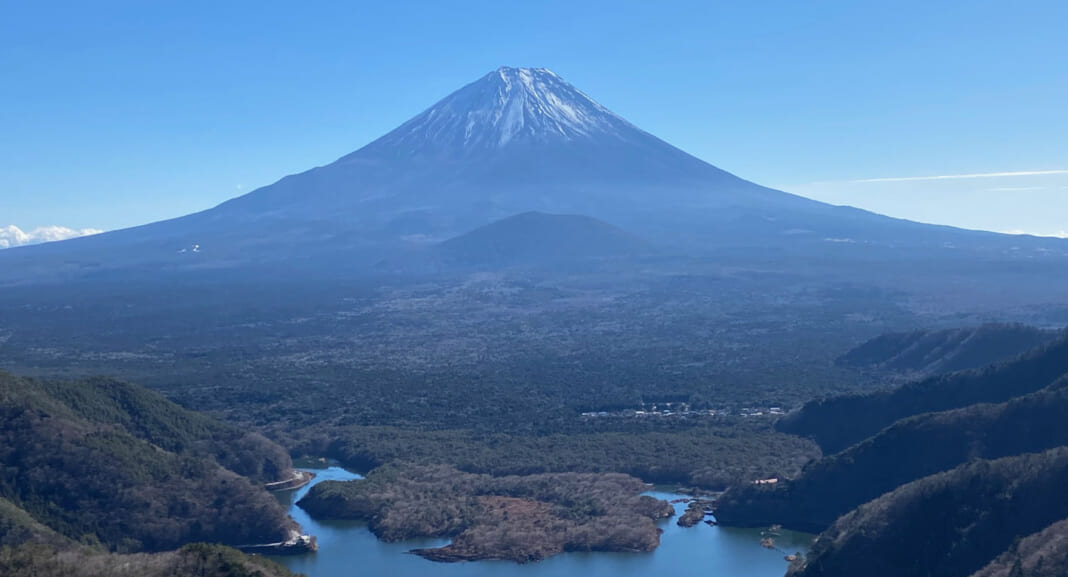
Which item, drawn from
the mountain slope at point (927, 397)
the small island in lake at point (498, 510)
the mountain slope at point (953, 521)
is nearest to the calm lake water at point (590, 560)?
the small island in lake at point (498, 510)

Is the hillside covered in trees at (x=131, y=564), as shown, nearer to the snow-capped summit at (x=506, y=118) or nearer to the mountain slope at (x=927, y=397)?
the mountain slope at (x=927, y=397)

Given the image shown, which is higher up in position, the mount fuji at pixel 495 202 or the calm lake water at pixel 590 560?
the mount fuji at pixel 495 202

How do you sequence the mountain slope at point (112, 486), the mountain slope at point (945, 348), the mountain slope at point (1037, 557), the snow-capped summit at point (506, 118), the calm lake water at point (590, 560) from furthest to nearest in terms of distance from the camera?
1. the snow-capped summit at point (506, 118)
2. the mountain slope at point (945, 348)
3. the calm lake water at point (590, 560)
4. the mountain slope at point (112, 486)
5. the mountain slope at point (1037, 557)

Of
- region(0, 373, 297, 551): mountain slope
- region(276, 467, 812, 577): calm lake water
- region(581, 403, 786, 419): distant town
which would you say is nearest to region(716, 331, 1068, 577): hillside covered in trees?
region(276, 467, 812, 577): calm lake water

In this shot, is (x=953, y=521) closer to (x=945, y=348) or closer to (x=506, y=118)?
(x=945, y=348)

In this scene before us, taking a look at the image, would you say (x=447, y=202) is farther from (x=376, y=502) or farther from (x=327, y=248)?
(x=376, y=502)

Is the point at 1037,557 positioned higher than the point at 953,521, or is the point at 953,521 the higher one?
the point at 1037,557

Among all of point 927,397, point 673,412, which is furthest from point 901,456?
point 673,412
